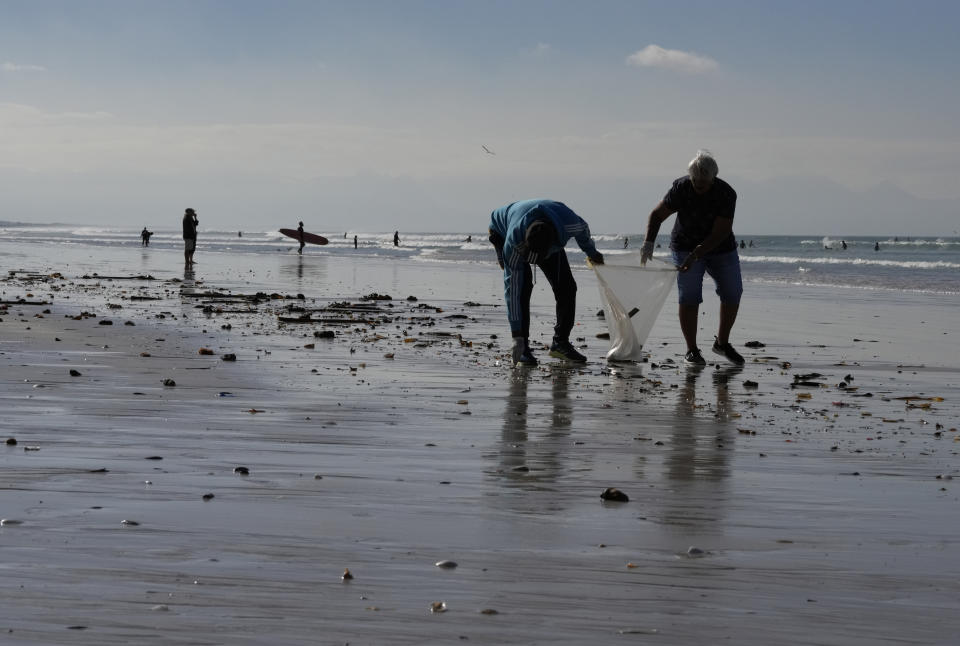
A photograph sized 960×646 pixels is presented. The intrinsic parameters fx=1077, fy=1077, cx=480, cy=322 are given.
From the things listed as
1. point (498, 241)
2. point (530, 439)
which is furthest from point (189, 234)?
point (530, 439)

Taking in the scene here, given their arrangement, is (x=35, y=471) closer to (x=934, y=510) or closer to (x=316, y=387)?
(x=316, y=387)

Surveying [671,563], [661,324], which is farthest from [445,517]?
[661,324]

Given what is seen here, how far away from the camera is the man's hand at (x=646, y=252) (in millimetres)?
8484

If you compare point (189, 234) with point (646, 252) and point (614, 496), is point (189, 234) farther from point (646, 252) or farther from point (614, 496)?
point (614, 496)

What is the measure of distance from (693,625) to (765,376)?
5.52 metres

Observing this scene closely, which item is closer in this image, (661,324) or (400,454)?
(400,454)

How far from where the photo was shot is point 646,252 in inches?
340

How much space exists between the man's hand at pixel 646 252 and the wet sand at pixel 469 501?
3.14 ft

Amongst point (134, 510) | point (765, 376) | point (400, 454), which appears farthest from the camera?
point (765, 376)

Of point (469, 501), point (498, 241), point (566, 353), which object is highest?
point (498, 241)

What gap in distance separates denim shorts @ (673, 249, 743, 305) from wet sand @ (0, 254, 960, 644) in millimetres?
650

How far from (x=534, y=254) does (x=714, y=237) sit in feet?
4.74

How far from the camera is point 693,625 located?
261 cm

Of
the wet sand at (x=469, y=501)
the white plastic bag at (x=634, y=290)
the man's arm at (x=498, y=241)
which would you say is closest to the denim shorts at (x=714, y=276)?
the white plastic bag at (x=634, y=290)
